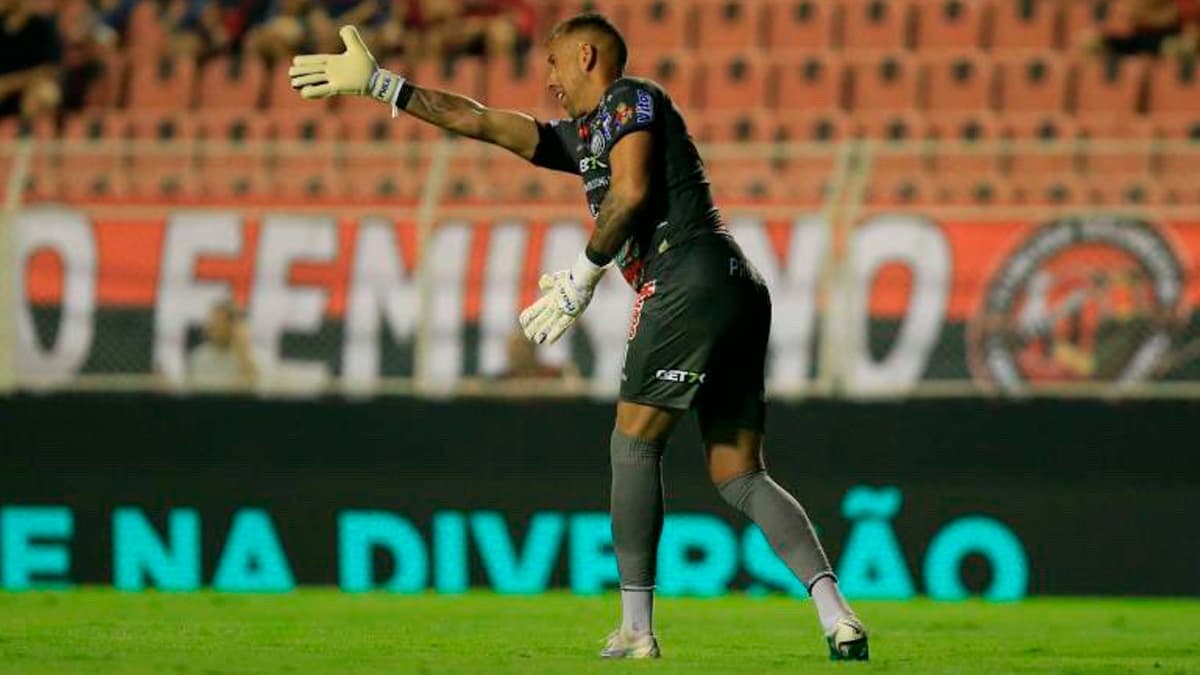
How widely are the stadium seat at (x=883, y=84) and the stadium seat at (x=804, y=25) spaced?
0.74m

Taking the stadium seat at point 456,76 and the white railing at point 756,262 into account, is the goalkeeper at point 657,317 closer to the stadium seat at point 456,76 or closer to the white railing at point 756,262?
the white railing at point 756,262

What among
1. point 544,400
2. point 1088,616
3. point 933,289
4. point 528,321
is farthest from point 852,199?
point 528,321

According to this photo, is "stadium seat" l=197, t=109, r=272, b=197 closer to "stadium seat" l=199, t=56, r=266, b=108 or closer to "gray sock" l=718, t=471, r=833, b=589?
"stadium seat" l=199, t=56, r=266, b=108

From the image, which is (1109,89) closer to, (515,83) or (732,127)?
(732,127)

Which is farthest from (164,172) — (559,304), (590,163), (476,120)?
(559,304)

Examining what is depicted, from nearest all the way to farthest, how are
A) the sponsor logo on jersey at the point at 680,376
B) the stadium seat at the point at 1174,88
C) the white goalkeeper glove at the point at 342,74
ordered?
1. the sponsor logo on jersey at the point at 680,376
2. the white goalkeeper glove at the point at 342,74
3. the stadium seat at the point at 1174,88

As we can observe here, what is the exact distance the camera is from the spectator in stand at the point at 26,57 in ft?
58.5

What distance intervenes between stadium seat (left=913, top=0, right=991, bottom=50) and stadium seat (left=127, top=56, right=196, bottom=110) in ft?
18.5

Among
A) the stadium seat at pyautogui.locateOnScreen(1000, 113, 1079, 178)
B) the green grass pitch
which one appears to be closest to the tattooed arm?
the green grass pitch

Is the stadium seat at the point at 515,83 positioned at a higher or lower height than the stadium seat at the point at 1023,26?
lower

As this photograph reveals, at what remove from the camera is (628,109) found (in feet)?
22.0

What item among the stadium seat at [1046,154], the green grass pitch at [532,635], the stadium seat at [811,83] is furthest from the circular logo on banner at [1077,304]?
the stadium seat at [811,83]

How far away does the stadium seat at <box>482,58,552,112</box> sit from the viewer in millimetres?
16859

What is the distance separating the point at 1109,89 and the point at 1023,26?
3.84 feet
